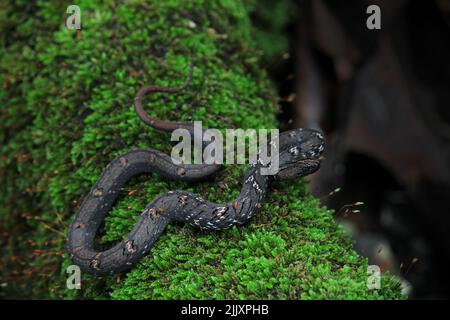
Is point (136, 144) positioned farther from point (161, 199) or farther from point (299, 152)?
point (299, 152)

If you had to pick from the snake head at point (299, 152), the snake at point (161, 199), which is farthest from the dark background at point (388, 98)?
the snake at point (161, 199)

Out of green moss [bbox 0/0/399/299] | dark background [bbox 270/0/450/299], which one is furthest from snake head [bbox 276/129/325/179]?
dark background [bbox 270/0/450/299]

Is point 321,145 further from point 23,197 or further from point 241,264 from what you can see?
point 23,197

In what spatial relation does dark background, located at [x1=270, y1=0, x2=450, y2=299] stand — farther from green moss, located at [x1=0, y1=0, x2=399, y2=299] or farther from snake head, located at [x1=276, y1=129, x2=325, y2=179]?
snake head, located at [x1=276, y1=129, x2=325, y2=179]

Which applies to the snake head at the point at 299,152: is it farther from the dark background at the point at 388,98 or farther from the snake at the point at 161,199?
the dark background at the point at 388,98

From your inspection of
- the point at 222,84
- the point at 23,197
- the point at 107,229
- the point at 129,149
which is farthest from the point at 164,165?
the point at 23,197

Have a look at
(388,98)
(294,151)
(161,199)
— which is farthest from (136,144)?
(388,98)

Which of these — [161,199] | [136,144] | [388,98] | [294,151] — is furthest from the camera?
[388,98]
